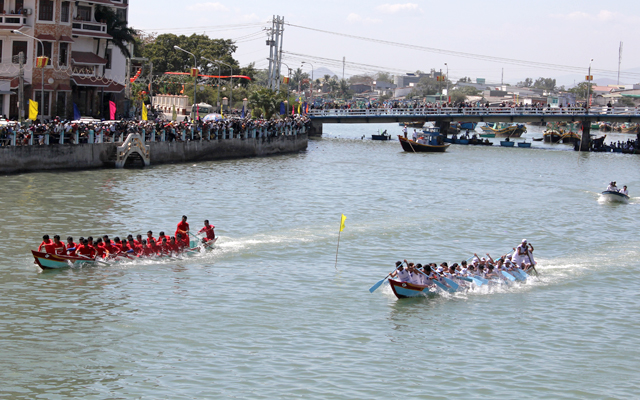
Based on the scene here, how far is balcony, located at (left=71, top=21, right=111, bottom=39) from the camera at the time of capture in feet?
201

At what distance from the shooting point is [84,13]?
63.4m

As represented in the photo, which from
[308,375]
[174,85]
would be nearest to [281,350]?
[308,375]

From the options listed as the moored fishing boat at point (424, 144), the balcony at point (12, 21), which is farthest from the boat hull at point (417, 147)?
the balcony at point (12, 21)

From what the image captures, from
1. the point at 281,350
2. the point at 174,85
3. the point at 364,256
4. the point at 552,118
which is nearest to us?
the point at 281,350

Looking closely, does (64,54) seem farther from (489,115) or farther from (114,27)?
(489,115)

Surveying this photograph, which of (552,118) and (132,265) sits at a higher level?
(552,118)

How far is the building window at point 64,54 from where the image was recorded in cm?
5641

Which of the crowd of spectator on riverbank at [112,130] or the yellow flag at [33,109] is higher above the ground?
the yellow flag at [33,109]

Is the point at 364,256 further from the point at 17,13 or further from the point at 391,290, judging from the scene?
the point at 17,13

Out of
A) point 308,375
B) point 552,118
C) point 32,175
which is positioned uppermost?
point 552,118

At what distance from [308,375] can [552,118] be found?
72273mm

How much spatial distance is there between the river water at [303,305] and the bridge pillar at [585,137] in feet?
149

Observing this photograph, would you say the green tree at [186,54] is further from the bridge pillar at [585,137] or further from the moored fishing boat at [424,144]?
the bridge pillar at [585,137]

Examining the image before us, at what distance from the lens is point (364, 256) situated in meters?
29.3
